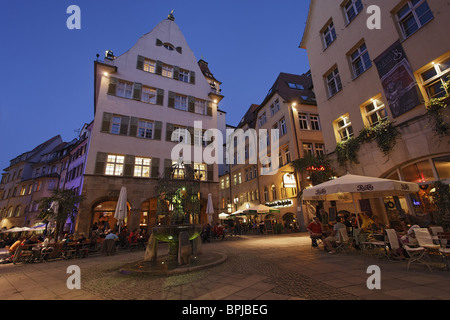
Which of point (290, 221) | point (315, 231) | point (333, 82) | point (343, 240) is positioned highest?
Answer: point (333, 82)

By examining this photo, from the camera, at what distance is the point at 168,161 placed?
19.1 metres

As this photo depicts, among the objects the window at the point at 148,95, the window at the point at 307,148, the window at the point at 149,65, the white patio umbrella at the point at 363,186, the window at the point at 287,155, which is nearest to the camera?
the white patio umbrella at the point at 363,186

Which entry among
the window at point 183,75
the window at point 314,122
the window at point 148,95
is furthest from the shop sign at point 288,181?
the window at point 148,95

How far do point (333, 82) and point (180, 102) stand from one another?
14.5 meters

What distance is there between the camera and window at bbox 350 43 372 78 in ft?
39.7

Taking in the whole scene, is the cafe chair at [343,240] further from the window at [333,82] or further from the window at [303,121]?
the window at [303,121]

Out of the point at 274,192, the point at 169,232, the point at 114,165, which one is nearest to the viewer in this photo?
the point at 169,232

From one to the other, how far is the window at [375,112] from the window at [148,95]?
1780 cm

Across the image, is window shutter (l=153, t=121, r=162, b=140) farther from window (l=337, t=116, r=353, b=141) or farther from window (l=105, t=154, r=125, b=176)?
window (l=337, t=116, r=353, b=141)

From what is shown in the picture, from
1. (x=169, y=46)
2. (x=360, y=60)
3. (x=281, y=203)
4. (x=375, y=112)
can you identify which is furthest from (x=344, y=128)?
(x=169, y=46)

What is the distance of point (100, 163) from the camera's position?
54.2 feet

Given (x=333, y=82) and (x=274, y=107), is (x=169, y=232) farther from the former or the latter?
(x=274, y=107)

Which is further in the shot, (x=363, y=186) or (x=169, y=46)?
(x=169, y=46)

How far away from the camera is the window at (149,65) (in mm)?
20972
